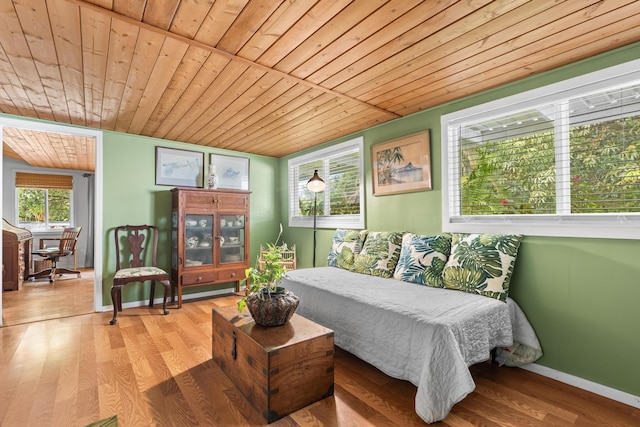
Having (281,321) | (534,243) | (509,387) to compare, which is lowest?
(509,387)

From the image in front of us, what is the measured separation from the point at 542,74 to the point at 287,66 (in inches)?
70.7

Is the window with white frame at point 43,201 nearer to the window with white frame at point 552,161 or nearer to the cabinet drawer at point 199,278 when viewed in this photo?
the cabinet drawer at point 199,278

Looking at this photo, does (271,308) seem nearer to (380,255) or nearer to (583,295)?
(380,255)

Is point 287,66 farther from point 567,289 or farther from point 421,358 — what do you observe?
point 567,289

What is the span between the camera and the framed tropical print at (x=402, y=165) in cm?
296

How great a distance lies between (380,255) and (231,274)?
7.15 ft

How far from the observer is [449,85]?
2443 millimetres

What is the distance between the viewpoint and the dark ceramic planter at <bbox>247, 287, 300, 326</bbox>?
198cm

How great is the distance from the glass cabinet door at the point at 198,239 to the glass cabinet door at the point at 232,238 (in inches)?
5.7

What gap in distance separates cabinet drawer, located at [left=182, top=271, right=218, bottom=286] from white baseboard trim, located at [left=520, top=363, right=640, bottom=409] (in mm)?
3364

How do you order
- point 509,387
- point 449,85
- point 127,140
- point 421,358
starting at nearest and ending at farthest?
point 421,358
point 509,387
point 449,85
point 127,140

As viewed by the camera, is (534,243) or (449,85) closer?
(534,243)

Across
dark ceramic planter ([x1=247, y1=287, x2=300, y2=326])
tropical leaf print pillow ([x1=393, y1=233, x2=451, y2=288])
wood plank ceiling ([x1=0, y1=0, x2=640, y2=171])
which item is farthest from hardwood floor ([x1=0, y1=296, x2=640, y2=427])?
wood plank ceiling ([x1=0, y1=0, x2=640, y2=171])

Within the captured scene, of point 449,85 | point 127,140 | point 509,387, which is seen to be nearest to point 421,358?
point 509,387
